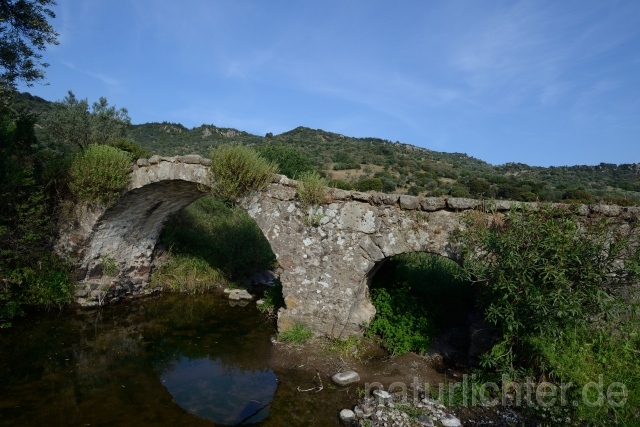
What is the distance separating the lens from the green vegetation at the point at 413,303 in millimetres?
7113

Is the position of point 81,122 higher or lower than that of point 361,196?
higher

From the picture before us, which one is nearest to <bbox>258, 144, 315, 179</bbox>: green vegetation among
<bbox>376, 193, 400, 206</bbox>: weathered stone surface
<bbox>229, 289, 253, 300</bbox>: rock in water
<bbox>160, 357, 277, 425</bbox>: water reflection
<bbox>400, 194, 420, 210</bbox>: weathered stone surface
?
<bbox>229, 289, 253, 300</bbox>: rock in water

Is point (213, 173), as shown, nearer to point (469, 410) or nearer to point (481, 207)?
point (481, 207)

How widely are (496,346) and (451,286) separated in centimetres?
288

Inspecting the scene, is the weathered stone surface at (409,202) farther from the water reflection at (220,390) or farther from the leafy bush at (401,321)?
the water reflection at (220,390)

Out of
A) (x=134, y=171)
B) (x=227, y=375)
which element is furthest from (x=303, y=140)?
(x=227, y=375)

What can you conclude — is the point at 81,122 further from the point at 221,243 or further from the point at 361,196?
the point at 361,196

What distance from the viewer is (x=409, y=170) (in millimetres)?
31234

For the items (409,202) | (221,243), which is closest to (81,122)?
(221,243)

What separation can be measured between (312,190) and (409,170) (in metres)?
25.4

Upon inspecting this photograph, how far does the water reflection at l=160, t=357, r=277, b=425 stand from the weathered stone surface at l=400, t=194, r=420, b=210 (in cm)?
375

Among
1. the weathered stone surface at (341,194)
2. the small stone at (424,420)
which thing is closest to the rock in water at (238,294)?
the weathered stone surface at (341,194)

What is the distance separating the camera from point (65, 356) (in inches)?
267

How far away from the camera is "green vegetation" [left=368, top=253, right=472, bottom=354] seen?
711 cm
